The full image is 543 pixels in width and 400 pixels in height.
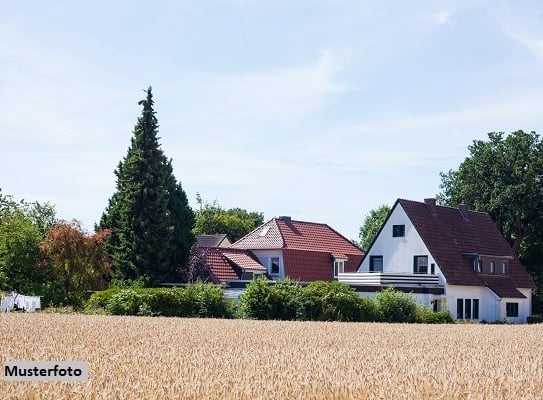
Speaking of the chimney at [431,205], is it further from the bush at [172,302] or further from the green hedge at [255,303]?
the bush at [172,302]

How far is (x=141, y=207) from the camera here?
61938 mm

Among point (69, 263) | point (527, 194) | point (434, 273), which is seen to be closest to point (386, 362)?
point (69, 263)

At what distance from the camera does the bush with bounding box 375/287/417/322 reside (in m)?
50.9

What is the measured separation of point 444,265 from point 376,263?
6.32 meters

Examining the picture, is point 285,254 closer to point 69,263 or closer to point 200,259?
point 200,259

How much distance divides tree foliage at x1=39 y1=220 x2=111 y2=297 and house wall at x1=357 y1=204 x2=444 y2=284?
68.4 feet

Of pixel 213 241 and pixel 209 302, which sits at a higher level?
pixel 213 241

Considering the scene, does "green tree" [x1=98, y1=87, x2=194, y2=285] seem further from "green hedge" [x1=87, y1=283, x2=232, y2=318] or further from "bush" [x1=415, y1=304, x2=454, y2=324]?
"bush" [x1=415, y1=304, x2=454, y2=324]

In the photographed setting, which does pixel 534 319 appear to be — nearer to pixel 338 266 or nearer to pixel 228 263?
pixel 338 266

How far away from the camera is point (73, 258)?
57.6 m

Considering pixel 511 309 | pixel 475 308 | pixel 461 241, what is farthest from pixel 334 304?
pixel 511 309

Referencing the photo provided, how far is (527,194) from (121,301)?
4459 cm

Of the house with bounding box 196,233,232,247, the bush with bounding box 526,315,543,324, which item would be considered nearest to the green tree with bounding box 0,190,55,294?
the bush with bounding box 526,315,543,324

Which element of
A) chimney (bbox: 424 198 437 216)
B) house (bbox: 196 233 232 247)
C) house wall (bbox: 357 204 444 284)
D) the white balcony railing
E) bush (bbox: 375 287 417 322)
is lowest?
bush (bbox: 375 287 417 322)
